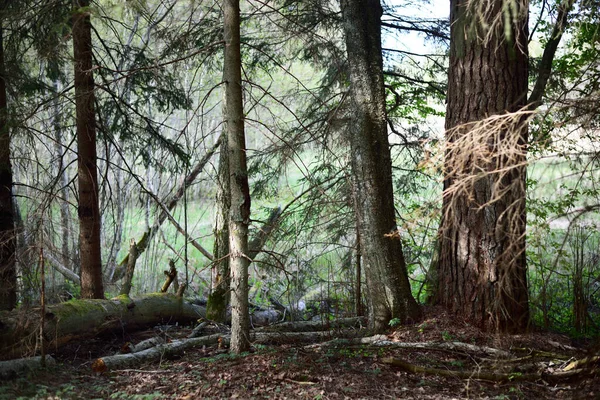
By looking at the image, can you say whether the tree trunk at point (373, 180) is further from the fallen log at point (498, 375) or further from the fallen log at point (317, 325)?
the fallen log at point (498, 375)

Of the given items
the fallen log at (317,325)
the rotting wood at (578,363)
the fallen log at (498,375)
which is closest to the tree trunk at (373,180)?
the fallen log at (317,325)

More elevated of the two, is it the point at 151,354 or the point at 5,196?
the point at 5,196

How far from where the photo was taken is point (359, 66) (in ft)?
24.2

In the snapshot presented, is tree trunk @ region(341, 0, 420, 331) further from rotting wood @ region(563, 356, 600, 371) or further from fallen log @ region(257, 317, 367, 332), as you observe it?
rotting wood @ region(563, 356, 600, 371)

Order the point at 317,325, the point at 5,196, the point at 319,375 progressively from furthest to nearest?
the point at 317,325 < the point at 5,196 < the point at 319,375

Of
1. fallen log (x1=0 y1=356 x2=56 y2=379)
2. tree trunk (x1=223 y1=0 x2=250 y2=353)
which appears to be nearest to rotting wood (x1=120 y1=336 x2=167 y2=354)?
fallen log (x1=0 y1=356 x2=56 y2=379)

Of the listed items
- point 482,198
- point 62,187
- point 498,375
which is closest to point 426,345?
point 498,375

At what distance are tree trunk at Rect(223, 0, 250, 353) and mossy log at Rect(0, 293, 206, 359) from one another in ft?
6.42

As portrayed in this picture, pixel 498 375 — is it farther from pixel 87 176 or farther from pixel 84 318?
pixel 87 176

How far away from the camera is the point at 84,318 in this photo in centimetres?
737

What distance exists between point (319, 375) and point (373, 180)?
104 inches

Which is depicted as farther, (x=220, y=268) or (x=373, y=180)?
(x=220, y=268)

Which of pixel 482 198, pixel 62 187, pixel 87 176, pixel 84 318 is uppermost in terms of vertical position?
pixel 62 187

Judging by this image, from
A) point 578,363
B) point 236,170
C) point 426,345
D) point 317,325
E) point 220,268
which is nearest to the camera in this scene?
point 578,363
